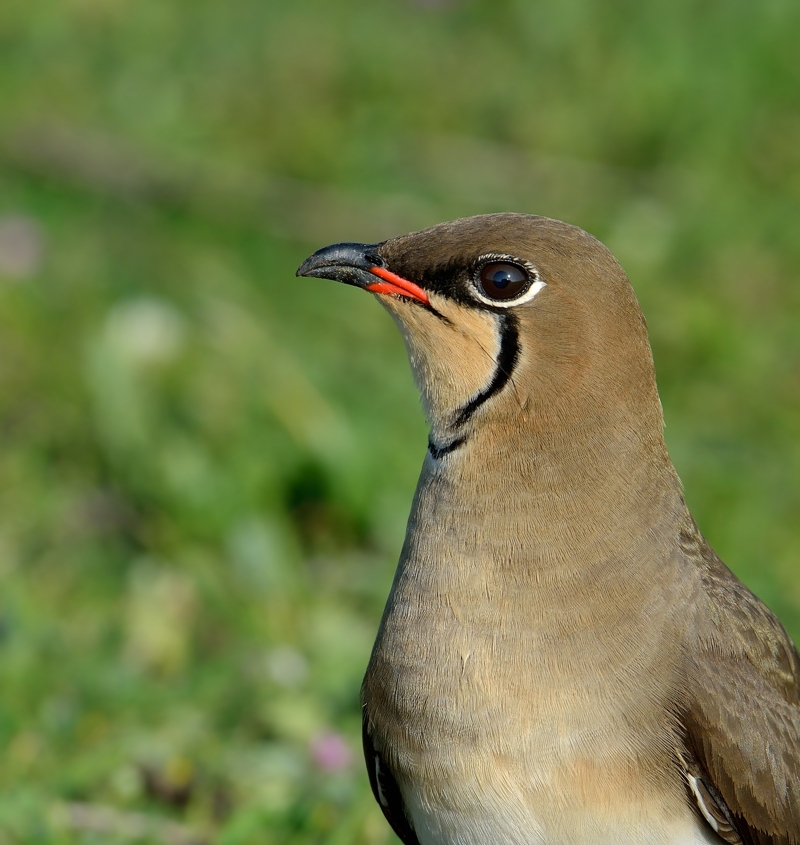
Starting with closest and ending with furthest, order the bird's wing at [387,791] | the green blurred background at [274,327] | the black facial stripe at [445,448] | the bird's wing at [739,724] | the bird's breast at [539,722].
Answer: the bird's breast at [539,722], the bird's wing at [739,724], the black facial stripe at [445,448], the bird's wing at [387,791], the green blurred background at [274,327]

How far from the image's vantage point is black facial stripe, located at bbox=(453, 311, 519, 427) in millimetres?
3443

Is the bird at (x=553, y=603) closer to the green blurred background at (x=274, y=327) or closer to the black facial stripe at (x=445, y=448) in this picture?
the black facial stripe at (x=445, y=448)

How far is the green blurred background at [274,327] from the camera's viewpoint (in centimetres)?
471

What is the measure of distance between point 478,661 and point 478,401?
0.61 metres

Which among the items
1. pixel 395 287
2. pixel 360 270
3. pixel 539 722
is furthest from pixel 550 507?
pixel 360 270

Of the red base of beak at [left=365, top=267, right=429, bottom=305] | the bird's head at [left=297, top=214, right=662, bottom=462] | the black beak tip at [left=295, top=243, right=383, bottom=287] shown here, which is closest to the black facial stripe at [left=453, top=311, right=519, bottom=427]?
the bird's head at [left=297, top=214, right=662, bottom=462]

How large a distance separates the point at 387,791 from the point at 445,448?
869 millimetres

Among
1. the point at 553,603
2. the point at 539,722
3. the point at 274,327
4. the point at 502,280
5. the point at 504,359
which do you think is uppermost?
the point at 502,280

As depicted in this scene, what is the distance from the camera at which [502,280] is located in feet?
11.2

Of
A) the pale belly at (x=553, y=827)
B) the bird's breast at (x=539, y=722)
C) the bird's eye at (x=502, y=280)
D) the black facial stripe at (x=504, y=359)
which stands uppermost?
the bird's eye at (x=502, y=280)

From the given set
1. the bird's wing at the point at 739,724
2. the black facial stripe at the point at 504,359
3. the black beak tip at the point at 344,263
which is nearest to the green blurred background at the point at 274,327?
the bird's wing at the point at 739,724

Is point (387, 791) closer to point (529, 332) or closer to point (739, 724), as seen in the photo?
point (739, 724)

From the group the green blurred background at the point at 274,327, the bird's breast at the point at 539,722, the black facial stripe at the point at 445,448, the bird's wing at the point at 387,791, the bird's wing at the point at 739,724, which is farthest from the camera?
the green blurred background at the point at 274,327

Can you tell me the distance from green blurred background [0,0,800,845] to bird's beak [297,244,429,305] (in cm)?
157
